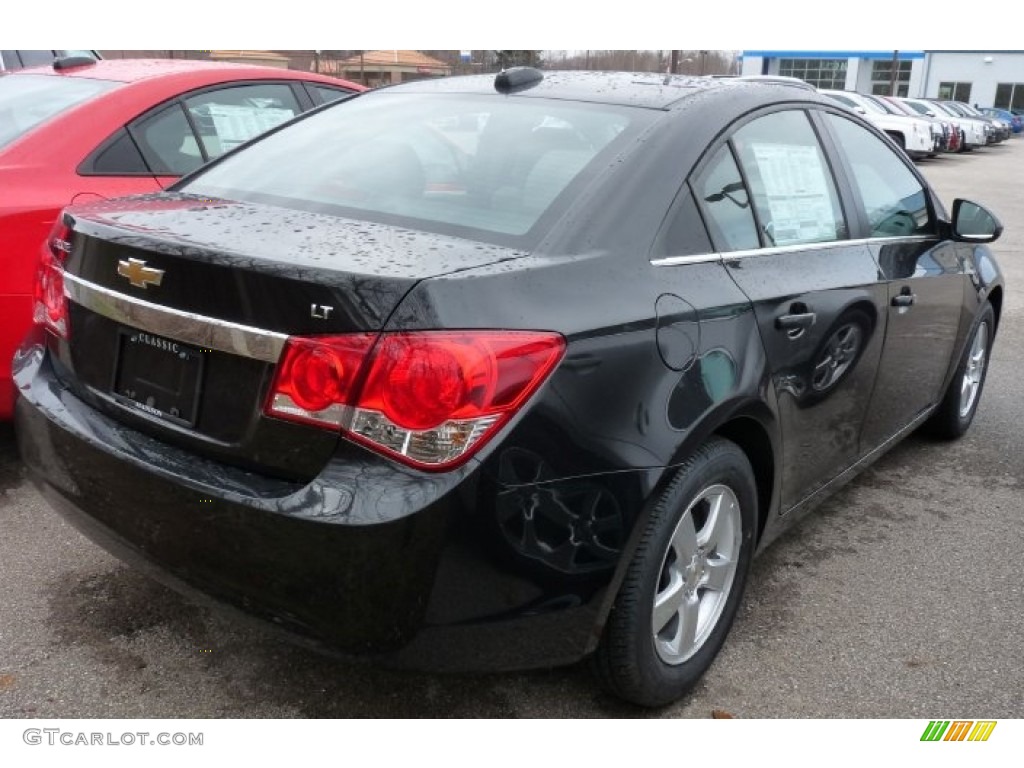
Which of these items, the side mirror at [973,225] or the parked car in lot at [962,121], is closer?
the side mirror at [973,225]

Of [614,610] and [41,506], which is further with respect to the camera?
[41,506]

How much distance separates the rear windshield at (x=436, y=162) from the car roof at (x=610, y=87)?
61 millimetres

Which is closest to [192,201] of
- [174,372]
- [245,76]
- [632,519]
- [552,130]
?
[174,372]

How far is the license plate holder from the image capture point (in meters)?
2.09

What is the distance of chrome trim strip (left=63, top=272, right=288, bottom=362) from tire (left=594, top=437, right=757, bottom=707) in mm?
950

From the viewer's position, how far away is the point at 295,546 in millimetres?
1913

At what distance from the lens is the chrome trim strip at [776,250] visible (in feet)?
7.83

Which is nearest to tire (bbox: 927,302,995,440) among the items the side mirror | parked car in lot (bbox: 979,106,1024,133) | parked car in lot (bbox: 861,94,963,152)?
the side mirror

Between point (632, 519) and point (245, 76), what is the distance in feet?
11.5

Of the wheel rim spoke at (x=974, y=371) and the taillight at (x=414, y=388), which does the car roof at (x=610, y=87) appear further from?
the wheel rim spoke at (x=974, y=371)

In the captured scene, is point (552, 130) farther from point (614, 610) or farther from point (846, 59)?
point (846, 59)

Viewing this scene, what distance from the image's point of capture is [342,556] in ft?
6.16

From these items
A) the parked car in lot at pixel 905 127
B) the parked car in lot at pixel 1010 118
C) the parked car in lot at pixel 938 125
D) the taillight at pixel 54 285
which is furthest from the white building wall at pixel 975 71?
the taillight at pixel 54 285
